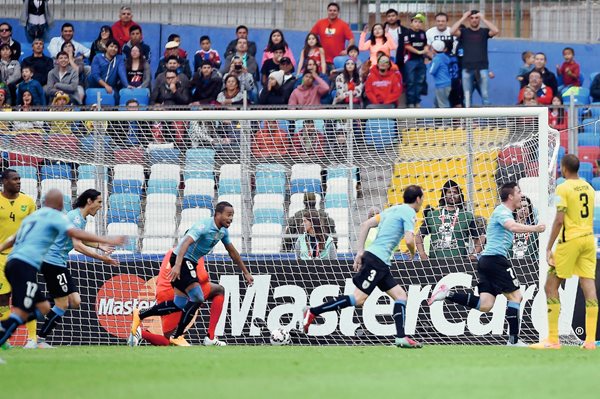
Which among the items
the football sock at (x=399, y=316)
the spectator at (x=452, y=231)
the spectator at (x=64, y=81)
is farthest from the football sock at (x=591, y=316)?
the spectator at (x=64, y=81)

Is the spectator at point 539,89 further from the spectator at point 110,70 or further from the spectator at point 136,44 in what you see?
the spectator at point 110,70

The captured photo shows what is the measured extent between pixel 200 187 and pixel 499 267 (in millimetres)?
5213

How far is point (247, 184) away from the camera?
17.3 metres

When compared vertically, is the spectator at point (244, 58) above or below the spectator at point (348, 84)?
above

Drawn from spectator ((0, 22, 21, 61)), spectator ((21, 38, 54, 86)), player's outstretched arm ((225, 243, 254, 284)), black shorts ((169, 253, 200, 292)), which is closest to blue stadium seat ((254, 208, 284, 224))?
player's outstretched arm ((225, 243, 254, 284))

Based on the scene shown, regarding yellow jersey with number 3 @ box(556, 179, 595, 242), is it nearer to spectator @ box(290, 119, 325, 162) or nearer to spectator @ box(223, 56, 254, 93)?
spectator @ box(290, 119, 325, 162)

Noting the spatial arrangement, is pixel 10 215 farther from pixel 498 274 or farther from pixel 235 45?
pixel 235 45

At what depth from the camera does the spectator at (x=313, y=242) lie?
55.4ft

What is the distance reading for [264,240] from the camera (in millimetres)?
17109

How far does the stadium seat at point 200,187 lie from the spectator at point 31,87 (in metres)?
5.00

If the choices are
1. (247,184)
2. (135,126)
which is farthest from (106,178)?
(247,184)

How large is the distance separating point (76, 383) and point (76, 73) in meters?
12.9

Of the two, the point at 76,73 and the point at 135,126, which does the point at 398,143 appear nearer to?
the point at 135,126

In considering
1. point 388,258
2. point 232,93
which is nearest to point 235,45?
point 232,93
